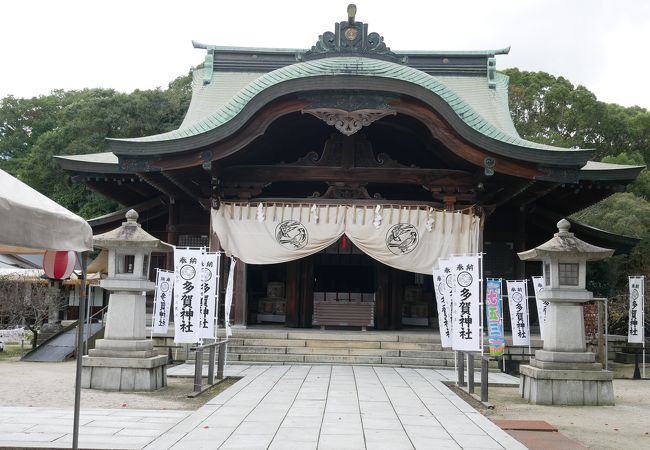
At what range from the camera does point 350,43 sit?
1453cm

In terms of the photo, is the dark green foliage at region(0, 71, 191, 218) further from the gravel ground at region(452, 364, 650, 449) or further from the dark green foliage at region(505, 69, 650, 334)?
the gravel ground at region(452, 364, 650, 449)

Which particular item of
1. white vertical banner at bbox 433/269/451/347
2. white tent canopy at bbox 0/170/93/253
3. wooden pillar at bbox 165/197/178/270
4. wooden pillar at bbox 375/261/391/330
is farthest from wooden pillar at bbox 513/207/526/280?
white tent canopy at bbox 0/170/93/253

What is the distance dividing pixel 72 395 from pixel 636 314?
11.4 m

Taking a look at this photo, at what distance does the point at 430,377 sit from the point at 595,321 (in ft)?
16.3

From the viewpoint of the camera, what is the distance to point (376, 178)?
14578mm

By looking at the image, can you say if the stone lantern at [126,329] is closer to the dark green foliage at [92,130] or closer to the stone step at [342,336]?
the stone step at [342,336]

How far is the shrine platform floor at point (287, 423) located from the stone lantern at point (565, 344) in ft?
4.19

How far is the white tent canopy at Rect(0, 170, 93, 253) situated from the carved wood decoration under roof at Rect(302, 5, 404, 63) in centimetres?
1040

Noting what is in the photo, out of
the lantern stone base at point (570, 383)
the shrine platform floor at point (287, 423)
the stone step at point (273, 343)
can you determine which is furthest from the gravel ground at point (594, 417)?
the stone step at point (273, 343)

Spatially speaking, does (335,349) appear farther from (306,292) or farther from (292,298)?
(306,292)

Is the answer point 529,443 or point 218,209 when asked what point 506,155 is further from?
point 529,443

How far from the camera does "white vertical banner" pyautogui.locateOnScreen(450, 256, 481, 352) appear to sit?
33.0ft

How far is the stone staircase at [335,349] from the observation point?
1319cm

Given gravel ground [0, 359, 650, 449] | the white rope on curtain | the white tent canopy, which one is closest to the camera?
the white tent canopy
